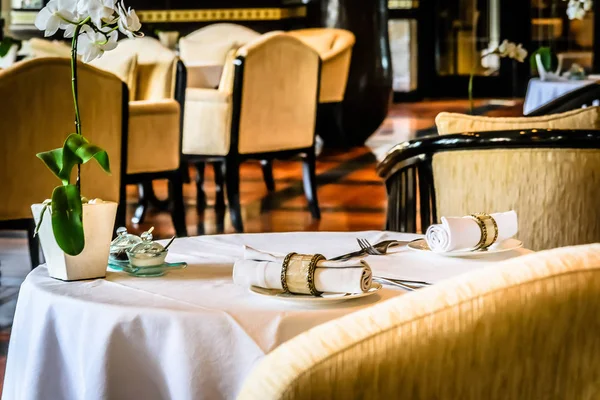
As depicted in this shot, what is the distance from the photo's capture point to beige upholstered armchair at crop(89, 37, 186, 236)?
15.7ft

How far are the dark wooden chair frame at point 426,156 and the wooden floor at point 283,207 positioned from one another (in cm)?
129

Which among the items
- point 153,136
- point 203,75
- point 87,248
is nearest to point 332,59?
point 203,75

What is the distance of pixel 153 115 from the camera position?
15.8ft

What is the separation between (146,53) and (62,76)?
1944 mm

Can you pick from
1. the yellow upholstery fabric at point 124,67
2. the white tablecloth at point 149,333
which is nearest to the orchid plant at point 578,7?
the yellow upholstery fabric at point 124,67

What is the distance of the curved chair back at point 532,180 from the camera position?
8.67 feet


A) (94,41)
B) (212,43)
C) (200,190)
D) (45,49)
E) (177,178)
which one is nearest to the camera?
(94,41)

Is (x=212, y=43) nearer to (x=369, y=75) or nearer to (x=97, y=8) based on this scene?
(x=369, y=75)

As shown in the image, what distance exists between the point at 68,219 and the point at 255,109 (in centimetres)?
381

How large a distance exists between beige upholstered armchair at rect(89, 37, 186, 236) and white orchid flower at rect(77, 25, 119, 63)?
2.67 m

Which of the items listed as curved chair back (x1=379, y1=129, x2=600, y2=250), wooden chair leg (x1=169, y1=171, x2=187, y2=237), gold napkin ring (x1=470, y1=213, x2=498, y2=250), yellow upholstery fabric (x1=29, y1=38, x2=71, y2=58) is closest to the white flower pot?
gold napkin ring (x1=470, y1=213, x2=498, y2=250)

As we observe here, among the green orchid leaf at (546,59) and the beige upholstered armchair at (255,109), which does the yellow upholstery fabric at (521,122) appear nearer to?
the beige upholstered armchair at (255,109)

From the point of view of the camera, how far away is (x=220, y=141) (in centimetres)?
549

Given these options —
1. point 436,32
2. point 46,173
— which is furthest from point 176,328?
point 436,32
